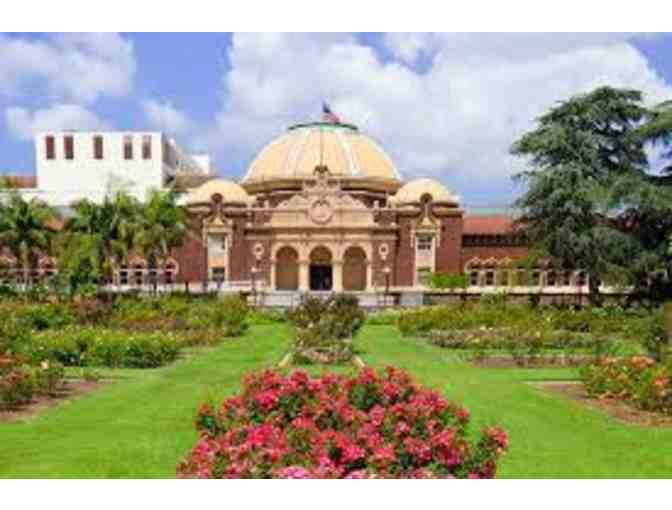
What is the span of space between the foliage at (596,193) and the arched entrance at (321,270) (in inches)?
712

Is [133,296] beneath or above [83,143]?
beneath

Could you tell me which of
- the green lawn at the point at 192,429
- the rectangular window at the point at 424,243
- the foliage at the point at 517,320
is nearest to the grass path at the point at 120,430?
the green lawn at the point at 192,429

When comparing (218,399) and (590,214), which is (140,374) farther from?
(590,214)

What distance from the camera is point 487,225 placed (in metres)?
52.4

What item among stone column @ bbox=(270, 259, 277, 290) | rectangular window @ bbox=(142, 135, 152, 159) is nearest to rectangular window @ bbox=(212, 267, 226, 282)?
stone column @ bbox=(270, 259, 277, 290)

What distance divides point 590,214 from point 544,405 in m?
22.8

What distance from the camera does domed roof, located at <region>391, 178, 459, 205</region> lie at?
50281 mm

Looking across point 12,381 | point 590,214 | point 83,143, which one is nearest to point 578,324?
point 590,214

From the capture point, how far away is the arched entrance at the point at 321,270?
51.2m

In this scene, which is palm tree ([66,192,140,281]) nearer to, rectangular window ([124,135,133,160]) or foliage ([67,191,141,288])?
foliage ([67,191,141,288])

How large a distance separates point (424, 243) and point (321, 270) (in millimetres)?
6800

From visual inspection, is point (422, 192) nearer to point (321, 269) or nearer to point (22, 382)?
point (321, 269)

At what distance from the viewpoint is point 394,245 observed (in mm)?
49781

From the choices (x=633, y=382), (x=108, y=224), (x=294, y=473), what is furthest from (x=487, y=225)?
(x=294, y=473)
